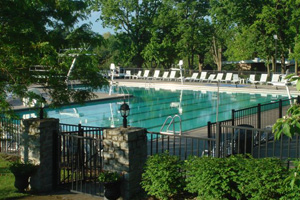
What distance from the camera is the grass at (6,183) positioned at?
7.74 m

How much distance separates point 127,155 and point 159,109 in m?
15.4

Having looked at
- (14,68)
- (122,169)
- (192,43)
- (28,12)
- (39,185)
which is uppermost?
(192,43)

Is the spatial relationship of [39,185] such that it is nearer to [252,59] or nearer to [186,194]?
[186,194]

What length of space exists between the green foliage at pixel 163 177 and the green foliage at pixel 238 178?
318 millimetres

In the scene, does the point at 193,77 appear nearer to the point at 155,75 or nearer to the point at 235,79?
the point at 155,75

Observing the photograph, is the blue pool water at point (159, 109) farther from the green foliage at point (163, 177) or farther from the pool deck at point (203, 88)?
the green foliage at point (163, 177)

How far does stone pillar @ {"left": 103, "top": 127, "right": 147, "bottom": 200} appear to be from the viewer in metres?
7.00

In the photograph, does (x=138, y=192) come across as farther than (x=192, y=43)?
No

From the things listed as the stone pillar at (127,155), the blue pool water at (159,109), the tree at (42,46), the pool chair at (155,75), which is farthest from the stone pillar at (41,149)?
the pool chair at (155,75)

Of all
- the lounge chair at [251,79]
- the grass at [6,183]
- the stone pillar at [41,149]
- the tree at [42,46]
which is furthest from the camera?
the lounge chair at [251,79]

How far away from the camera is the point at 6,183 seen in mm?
8562

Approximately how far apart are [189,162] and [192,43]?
39385 mm

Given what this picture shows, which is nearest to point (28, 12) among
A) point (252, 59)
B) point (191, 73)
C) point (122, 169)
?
point (122, 169)

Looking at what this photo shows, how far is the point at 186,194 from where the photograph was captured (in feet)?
22.6
